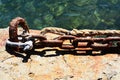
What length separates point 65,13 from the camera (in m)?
10.9

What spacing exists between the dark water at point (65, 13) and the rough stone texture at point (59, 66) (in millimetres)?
6873

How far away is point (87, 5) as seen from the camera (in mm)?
11438

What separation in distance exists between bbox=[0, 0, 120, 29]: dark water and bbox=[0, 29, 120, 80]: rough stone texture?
687cm

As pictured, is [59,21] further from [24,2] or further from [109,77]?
[109,77]

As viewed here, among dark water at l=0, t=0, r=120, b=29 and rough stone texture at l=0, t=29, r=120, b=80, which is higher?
rough stone texture at l=0, t=29, r=120, b=80

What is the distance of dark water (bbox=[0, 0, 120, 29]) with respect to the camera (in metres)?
10.4

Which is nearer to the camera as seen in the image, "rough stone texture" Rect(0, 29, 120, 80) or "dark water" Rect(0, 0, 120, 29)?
"rough stone texture" Rect(0, 29, 120, 80)

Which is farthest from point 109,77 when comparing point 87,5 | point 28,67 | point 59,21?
point 87,5

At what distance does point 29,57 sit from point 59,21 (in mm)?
7502

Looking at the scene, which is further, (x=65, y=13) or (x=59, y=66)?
(x=65, y=13)

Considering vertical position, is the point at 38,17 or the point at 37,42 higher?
the point at 37,42

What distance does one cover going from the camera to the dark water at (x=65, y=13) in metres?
10.4

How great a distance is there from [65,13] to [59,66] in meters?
7.92

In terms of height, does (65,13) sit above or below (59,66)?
below
